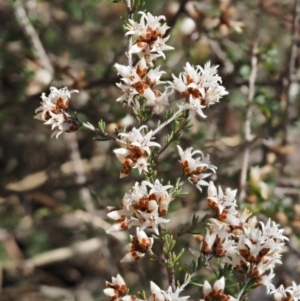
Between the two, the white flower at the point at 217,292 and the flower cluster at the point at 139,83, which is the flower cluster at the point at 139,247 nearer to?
the white flower at the point at 217,292

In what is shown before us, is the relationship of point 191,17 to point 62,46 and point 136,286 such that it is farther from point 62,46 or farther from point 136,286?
point 136,286

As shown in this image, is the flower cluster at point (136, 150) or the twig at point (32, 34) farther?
the twig at point (32, 34)

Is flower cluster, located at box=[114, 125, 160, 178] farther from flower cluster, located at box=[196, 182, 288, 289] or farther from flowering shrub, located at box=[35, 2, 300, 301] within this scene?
flower cluster, located at box=[196, 182, 288, 289]

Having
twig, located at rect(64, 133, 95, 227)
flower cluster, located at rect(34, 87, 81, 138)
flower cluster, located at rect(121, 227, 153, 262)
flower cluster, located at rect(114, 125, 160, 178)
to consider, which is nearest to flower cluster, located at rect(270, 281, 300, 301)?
flower cluster, located at rect(121, 227, 153, 262)

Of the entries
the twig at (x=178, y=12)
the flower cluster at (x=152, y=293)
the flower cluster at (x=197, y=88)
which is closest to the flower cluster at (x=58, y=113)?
the flower cluster at (x=197, y=88)

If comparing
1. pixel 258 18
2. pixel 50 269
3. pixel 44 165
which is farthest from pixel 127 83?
pixel 50 269

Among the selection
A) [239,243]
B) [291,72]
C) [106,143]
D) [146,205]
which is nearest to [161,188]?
[146,205]
